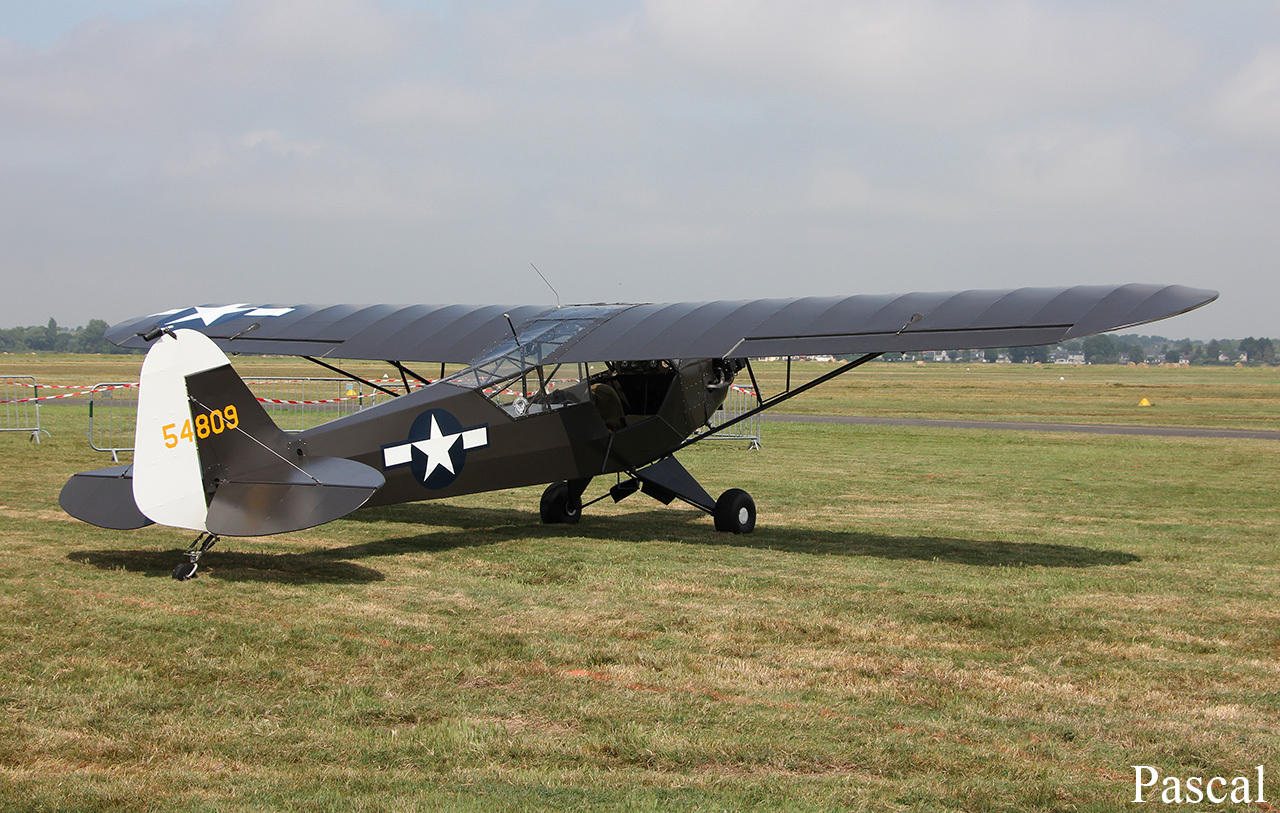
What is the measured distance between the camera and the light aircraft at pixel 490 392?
733 cm

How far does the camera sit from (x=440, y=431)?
9.38 metres

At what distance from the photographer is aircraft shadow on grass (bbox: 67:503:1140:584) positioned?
8.15 m

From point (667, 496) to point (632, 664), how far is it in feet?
18.9

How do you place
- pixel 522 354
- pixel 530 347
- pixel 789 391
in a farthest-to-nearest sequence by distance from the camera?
pixel 789 391 → pixel 530 347 → pixel 522 354

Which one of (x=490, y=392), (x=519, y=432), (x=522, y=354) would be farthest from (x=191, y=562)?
(x=522, y=354)

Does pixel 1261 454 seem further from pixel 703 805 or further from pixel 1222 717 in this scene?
pixel 703 805

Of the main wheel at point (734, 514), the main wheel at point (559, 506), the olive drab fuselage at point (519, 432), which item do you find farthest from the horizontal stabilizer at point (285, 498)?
the main wheel at point (734, 514)

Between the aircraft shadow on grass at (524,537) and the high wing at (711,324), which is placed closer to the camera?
the aircraft shadow on grass at (524,537)

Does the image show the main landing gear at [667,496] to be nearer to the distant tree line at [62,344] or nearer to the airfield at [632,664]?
the airfield at [632,664]

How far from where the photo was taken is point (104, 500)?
791cm

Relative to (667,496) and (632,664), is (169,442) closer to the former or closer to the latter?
(632,664)

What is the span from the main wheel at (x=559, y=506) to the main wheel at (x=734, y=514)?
157 centimetres

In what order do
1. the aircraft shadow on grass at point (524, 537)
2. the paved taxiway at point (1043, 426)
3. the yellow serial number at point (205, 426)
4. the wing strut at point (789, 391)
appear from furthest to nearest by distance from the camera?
the paved taxiway at point (1043, 426) < the wing strut at point (789, 391) < the aircraft shadow on grass at point (524, 537) < the yellow serial number at point (205, 426)

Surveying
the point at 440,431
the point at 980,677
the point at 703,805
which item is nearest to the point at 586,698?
Answer: the point at 703,805
